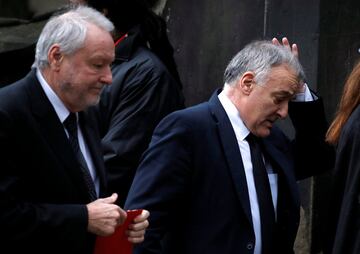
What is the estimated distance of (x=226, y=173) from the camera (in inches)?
176

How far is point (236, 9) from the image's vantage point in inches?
287

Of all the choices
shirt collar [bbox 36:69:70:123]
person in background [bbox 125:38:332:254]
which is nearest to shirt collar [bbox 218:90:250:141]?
person in background [bbox 125:38:332:254]

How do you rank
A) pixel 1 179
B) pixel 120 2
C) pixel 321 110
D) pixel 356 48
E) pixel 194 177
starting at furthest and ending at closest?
pixel 356 48
pixel 120 2
pixel 321 110
pixel 194 177
pixel 1 179

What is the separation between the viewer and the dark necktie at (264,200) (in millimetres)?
4484

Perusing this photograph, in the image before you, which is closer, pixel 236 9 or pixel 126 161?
pixel 126 161

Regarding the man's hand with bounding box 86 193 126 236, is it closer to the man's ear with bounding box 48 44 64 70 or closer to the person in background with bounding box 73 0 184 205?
the man's ear with bounding box 48 44 64 70

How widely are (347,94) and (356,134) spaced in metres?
0.38

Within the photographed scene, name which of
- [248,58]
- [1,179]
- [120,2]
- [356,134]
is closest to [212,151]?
[248,58]

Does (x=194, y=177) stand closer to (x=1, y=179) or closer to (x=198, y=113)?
(x=198, y=113)

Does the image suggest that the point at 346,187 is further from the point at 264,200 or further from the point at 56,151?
the point at 56,151

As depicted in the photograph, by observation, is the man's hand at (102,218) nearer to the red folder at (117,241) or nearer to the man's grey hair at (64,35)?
the red folder at (117,241)

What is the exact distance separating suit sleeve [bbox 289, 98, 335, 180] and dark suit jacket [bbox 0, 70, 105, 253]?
1348mm

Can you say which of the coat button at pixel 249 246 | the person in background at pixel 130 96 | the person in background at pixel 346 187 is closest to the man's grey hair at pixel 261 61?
the person in background at pixel 346 187

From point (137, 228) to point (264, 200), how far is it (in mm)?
729
